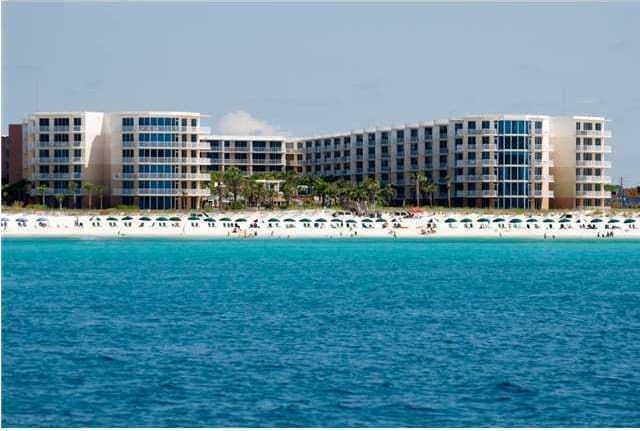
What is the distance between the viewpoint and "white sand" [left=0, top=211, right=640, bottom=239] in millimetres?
125863

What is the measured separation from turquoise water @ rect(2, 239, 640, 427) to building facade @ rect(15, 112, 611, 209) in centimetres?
6781

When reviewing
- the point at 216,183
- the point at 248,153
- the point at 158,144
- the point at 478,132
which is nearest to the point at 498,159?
the point at 478,132

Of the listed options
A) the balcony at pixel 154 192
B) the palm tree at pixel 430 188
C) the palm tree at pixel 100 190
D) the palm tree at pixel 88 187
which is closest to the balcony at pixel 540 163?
the palm tree at pixel 430 188

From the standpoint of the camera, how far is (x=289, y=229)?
127625 millimetres

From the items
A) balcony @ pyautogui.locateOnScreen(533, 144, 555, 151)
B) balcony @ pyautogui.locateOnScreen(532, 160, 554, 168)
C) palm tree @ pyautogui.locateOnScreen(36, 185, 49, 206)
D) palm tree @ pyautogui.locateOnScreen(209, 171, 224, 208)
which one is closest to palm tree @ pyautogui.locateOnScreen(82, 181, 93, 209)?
palm tree @ pyautogui.locateOnScreen(36, 185, 49, 206)

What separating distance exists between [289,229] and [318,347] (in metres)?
87.2

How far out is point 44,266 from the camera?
3278 inches

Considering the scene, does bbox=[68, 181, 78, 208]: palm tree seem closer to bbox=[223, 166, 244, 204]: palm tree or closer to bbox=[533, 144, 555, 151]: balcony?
bbox=[223, 166, 244, 204]: palm tree

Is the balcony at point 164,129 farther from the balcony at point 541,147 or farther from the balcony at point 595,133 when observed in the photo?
the balcony at point 595,133

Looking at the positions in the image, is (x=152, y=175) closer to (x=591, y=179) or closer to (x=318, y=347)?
(x=591, y=179)

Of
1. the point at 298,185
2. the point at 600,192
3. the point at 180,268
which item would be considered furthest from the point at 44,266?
the point at 600,192

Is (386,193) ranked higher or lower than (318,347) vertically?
higher

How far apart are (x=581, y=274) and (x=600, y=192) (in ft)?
276

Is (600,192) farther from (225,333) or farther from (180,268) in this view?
(225,333)
